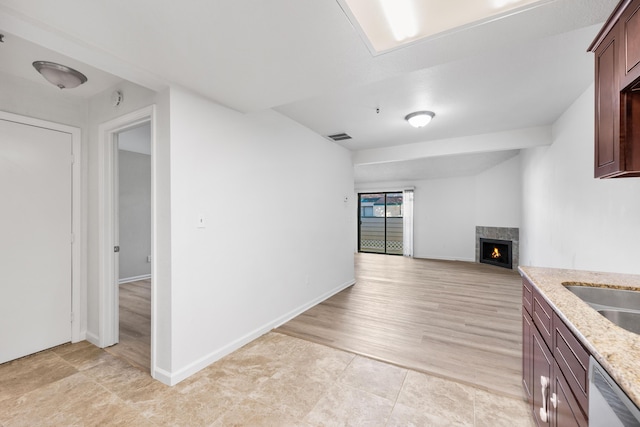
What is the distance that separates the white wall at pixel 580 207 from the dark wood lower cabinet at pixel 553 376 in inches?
45.3

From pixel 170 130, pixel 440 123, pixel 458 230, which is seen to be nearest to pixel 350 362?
pixel 170 130

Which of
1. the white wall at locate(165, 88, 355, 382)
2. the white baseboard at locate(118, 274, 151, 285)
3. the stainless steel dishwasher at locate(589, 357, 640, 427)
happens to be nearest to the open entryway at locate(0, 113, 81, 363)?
the white wall at locate(165, 88, 355, 382)

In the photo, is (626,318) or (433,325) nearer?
(626,318)

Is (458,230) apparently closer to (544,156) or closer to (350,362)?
(544,156)

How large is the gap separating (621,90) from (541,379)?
1.56 metres

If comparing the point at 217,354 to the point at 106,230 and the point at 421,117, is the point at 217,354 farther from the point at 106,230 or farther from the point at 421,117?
the point at 421,117

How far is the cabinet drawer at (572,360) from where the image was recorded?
979 millimetres

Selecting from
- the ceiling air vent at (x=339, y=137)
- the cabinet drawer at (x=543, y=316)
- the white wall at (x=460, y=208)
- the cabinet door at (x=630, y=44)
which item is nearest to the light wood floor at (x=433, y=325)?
the cabinet drawer at (x=543, y=316)

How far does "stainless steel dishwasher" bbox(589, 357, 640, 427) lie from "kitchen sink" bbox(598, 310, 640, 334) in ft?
2.50

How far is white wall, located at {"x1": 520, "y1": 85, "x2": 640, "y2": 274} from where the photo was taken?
2.17 metres

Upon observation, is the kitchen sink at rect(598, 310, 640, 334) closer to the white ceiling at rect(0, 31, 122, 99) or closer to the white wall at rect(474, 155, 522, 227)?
the white ceiling at rect(0, 31, 122, 99)

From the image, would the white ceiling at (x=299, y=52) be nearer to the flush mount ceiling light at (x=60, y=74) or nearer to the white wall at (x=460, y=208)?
the flush mount ceiling light at (x=60, y=74)

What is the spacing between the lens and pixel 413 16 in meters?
1.66

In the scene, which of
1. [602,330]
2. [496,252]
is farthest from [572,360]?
[496,252]
